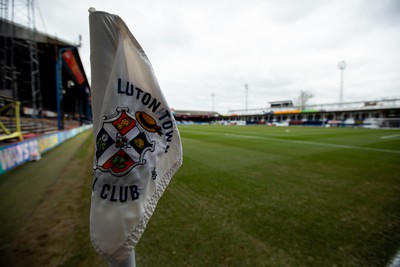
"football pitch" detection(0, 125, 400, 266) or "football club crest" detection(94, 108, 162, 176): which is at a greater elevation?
"football club crest" detection(94, 108, 162, 176)

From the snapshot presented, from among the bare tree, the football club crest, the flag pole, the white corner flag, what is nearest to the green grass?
the flag pole

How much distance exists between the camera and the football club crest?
0.85m

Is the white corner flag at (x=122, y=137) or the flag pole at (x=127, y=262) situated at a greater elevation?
the white corner flag at (x=122, y=137)

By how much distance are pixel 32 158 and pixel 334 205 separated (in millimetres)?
9144

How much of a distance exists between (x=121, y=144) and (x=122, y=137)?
0.12 feet

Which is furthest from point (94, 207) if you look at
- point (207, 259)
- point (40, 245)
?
point (40, 245)

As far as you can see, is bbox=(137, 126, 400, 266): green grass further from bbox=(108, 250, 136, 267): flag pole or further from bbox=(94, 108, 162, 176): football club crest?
bbox=(94, 108, 162, 176): football club crest

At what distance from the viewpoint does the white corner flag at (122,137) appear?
782 millimetres

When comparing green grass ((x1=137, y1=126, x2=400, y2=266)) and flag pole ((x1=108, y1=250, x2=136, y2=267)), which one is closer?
flag pole ((x1=108, y1=250, x2=136, y2=267))

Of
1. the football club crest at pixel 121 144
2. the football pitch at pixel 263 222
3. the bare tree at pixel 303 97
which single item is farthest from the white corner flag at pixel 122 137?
the bare tree at pixel 303 97

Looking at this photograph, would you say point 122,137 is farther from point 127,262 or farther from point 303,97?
point 303,97

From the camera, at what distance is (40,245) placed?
1955 mm

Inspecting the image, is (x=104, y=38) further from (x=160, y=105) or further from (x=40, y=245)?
(x=40, y=245)

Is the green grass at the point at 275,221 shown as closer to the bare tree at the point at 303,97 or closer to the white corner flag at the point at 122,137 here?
the white corner flag at the point at 122,137
